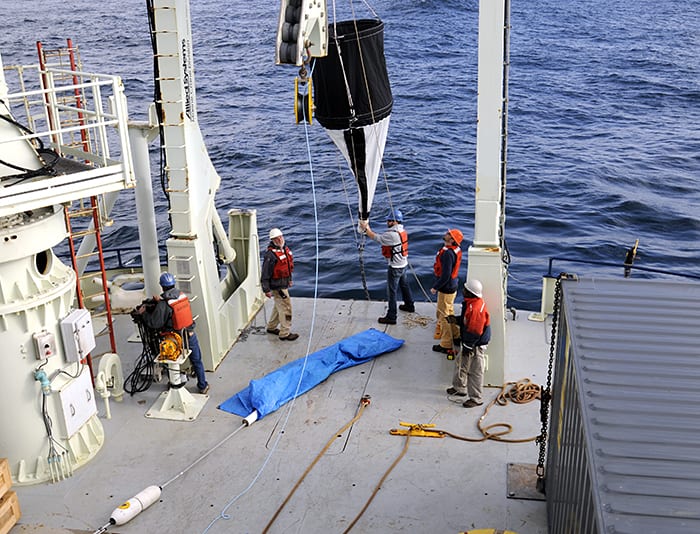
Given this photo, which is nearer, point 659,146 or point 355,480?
point 355,480

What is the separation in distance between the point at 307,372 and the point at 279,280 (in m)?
1.72

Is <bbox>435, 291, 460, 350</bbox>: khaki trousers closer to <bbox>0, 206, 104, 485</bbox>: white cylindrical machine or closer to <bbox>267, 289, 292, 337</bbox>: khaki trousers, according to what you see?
<bbox>267, 289, 292, 337</bbox>: khaki trousers

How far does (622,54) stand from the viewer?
45.2 m

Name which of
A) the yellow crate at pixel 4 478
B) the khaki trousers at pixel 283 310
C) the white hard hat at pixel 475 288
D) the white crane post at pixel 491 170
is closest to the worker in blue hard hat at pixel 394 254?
the khaki trousers at pixel 283 310

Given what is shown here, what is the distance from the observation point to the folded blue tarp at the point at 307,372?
1164cm

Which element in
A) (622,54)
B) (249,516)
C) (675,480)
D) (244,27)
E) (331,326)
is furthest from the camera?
(244,27)

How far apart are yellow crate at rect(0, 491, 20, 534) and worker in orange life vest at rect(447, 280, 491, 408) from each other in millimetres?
5979

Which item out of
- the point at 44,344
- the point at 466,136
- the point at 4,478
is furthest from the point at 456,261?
the point at 466,136

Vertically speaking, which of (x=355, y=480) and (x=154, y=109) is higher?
(x=154, y=109)

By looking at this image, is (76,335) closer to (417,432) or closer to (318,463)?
(318,463)

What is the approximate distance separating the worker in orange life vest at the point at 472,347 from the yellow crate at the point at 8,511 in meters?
5.98

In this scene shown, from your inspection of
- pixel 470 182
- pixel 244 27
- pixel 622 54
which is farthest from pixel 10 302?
pixel 244 27

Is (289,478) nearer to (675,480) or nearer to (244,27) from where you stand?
(675,480)

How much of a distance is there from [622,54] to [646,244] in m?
25.9
